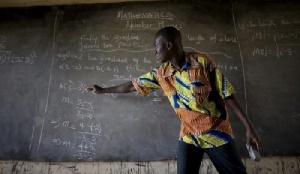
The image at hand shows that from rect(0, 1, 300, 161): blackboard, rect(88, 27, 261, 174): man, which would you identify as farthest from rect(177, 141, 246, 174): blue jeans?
rect(0, 1, 300, 161): blackboard

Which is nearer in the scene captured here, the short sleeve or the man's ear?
the man's ear

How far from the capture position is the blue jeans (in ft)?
5.30

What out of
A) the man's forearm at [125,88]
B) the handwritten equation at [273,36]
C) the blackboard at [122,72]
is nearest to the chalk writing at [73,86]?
the blackboard at [122,72]

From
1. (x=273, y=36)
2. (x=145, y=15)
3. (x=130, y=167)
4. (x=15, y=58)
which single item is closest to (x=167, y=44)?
(x=145, y=15)

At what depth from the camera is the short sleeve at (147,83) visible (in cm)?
194

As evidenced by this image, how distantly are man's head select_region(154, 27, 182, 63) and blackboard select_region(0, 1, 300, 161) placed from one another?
89 cm

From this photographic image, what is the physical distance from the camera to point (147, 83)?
6.41ft

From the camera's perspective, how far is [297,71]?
8.23 ft

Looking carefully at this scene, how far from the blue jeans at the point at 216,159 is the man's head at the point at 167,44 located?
0.56m

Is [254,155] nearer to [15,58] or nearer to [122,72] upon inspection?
[122,72]

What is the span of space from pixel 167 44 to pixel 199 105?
16.5 inches

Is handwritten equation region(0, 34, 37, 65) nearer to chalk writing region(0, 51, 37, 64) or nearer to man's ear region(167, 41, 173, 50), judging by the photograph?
chalk writing region(0, 51, 37, 64)

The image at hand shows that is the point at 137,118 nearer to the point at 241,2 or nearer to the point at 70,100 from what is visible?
the point at 70,100

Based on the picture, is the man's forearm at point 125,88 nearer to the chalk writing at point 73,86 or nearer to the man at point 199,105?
the man at point 199,105
